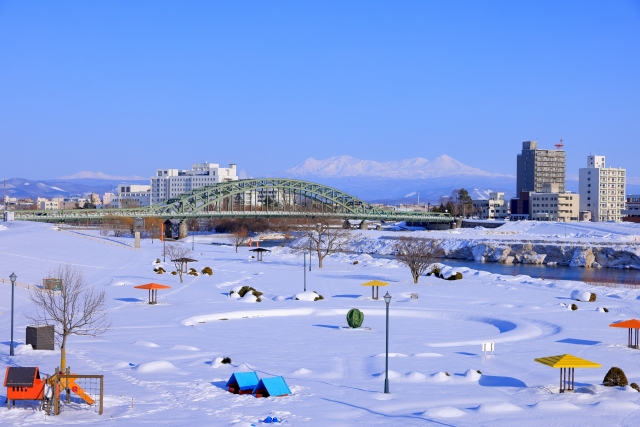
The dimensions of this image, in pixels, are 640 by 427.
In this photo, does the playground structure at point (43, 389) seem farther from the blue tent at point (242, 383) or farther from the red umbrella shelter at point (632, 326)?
the red umbrella shelter at point (632, 326)

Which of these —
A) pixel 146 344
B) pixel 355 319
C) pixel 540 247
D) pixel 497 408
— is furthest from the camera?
pixel 540 247

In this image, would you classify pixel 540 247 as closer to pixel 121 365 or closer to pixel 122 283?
pixel 122 283

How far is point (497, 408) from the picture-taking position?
18.8m

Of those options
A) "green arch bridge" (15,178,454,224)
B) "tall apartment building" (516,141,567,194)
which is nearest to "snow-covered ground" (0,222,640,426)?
"green arch bridge" (15,178,454,224)

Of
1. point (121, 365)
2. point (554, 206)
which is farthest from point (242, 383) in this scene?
point (554, 206)

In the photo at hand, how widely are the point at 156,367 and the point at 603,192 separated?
148615 millimetres

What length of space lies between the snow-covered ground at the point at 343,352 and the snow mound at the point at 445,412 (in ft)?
0.14

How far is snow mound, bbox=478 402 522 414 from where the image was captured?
61.2 feet

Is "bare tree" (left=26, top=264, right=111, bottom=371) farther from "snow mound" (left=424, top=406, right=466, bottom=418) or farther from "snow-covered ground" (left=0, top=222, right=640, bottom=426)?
"snow mound" (left=424, top=406, right=466, bottom=418)

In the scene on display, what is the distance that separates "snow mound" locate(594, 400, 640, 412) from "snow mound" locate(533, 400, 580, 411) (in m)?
0.69

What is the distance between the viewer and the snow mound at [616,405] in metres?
19.1

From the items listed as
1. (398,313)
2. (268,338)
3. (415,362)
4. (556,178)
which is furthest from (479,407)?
(556,178)

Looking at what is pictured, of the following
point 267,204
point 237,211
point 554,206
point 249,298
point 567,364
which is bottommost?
point 249,298

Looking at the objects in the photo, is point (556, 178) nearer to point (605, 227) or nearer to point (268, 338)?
point (605, 227)
